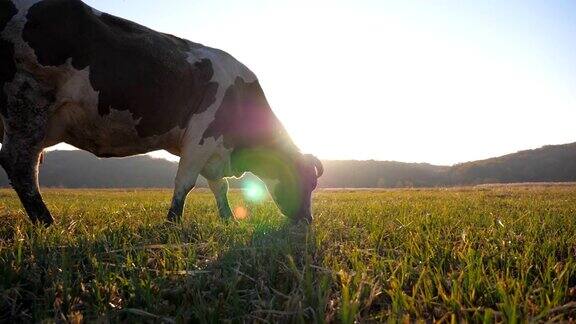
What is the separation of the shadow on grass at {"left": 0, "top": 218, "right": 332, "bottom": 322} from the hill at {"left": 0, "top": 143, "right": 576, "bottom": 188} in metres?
60.4

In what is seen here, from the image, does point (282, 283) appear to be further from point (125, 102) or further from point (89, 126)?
point (89, 126)

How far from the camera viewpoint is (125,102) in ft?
18.0

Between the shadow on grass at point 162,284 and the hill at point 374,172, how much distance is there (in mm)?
60373

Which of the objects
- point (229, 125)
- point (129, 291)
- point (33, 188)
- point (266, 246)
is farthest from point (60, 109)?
point (129, 291)

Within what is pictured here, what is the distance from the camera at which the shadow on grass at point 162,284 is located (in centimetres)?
195

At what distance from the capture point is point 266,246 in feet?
11.6

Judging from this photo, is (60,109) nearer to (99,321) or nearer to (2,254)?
(2,254)

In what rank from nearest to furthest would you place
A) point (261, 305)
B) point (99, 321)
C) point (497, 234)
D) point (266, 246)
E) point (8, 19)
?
point (99, 321) < point (261, 305) < point (266, 246) < point (497, 234) < point (8, 19)

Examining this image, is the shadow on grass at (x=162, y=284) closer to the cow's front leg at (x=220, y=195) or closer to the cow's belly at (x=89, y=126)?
the cow's belly at (x=89, y=126)

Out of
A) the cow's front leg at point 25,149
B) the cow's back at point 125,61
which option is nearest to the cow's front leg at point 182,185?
the cow's back at point 125,61

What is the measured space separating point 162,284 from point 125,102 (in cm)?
372

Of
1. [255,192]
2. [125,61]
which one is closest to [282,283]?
[125,61]

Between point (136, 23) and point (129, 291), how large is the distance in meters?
4.83

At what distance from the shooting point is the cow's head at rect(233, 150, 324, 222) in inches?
292
